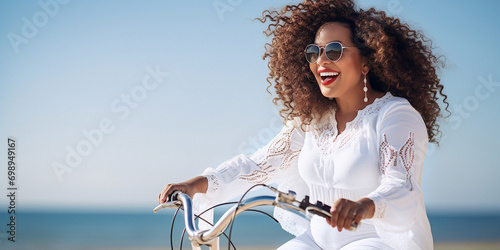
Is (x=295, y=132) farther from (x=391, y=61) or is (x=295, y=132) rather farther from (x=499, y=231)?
(x=499, y=231)

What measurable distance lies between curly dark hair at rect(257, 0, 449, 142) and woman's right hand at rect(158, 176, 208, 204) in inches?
24.7

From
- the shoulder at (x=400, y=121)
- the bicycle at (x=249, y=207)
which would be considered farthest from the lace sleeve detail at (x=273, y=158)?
the bicycle at (x=249, y=207)

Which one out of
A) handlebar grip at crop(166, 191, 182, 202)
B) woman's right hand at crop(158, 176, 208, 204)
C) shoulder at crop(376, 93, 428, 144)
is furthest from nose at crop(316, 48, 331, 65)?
handlebar grip at crop(166, 191, 182, 202)

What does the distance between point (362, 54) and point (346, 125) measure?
1.17ft

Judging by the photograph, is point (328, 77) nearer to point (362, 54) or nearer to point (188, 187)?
point (362, 54)

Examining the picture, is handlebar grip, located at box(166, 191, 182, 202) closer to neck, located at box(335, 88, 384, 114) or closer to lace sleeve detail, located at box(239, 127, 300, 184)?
lace sleeve detail, located at box(239, 127, 300, 184)

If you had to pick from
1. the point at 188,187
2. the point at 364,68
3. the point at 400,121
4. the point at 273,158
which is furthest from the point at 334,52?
the point at 188,187

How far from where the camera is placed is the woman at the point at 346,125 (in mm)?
2389

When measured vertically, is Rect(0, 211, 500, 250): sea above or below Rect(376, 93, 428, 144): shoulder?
above

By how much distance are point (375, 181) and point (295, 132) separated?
0.63 metres

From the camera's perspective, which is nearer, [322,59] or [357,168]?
[357,168]

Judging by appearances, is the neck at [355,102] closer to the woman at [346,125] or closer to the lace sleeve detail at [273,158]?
the woman at [346,125]

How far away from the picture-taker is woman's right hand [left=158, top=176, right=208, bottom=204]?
2434 millimetres

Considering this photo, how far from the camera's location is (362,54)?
2.80 m
